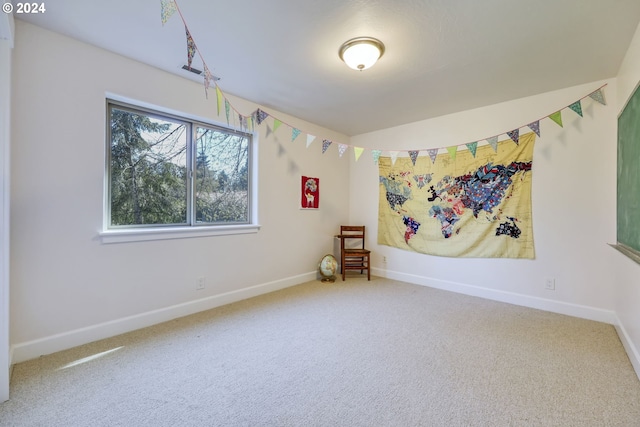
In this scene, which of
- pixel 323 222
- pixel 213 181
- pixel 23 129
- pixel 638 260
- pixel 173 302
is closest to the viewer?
pixel 638 260

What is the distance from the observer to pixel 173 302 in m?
2.61

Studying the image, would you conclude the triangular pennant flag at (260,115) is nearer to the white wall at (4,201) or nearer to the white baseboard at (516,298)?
the white wall at (4,201)

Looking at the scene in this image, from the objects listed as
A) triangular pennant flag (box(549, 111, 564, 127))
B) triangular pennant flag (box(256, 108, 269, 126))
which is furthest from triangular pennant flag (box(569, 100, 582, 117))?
triangular pennant flag (box(256, 108, 269, 126))

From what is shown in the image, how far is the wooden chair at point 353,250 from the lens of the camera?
4039mm

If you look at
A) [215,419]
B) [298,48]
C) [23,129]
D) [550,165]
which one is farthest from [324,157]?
[215,419]

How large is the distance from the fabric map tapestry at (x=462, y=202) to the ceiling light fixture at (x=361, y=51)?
1.70m

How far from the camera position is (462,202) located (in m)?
3.39

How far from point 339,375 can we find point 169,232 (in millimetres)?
1917

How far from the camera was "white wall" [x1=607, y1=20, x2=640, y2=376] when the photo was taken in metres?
1.81

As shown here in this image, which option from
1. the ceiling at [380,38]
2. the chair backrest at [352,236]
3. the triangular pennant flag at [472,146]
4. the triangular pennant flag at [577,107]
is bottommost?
the chair backrest at [352,236]

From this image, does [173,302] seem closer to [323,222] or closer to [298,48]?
[323,222]

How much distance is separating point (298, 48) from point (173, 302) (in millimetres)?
2487

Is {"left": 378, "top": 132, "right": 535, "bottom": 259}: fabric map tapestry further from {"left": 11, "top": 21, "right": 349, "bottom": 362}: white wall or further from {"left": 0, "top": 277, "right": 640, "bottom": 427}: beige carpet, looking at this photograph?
{"left": 11, "top": 21, "right": 349, "bottom": 362}: white wall

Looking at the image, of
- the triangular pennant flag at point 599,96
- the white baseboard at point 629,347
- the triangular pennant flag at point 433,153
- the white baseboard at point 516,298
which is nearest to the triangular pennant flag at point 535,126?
the triangular pennant flag at point 599,96
